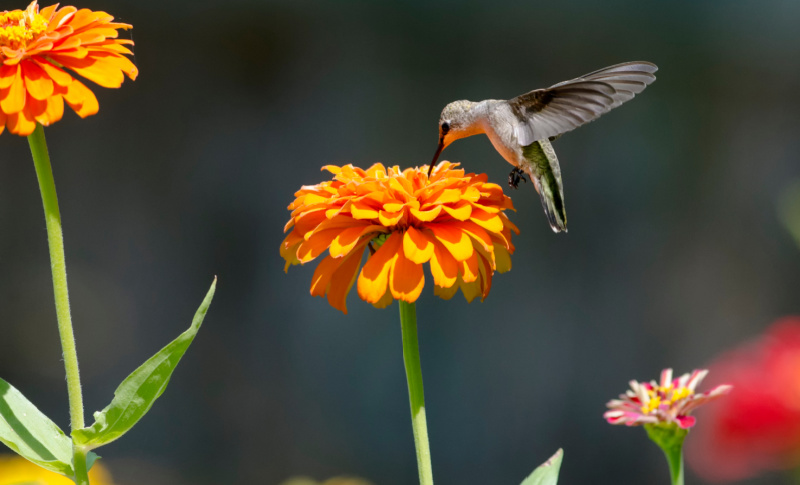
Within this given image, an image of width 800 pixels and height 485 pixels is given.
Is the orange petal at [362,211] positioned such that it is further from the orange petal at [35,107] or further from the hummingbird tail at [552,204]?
the hummingbird tail at [552,204]

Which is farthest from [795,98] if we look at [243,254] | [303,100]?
[243,254]

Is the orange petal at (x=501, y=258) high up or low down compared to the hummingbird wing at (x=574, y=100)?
down

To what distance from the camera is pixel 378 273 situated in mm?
754

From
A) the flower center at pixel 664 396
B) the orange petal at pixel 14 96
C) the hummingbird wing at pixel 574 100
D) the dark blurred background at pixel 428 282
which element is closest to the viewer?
the orange petal at pixel 14 96

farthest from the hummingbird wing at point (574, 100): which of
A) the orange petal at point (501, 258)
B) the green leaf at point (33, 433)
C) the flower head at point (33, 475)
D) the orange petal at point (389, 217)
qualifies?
the flower head at point (33, 475)

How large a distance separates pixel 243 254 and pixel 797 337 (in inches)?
82.0

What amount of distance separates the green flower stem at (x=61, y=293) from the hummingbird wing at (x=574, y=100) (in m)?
0.60

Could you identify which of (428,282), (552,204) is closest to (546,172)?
(552,204)

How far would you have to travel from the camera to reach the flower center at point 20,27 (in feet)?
2.47

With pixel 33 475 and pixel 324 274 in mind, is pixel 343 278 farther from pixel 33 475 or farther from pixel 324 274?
pixel 33 475

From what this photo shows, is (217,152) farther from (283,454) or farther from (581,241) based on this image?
(581,241)

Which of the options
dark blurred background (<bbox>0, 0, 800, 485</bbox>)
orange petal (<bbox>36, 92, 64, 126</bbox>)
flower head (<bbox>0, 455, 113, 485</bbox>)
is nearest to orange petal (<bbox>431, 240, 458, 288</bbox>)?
orange petal (<bbox>36, 92, 64, 126</bbox>)

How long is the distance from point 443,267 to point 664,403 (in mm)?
231

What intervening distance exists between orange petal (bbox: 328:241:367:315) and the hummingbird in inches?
10.9
